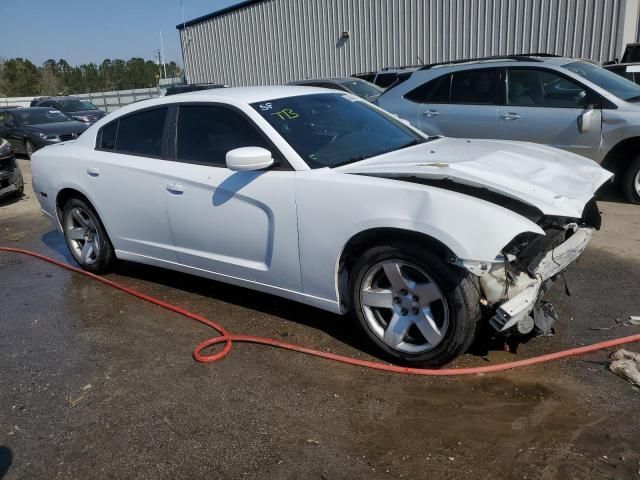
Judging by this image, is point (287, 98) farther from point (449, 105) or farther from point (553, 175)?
point (449, 105)

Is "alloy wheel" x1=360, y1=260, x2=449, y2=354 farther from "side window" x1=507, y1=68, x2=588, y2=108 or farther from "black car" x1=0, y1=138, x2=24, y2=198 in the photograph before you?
"black car" x1=0, y1=138, x2=24, y2=198

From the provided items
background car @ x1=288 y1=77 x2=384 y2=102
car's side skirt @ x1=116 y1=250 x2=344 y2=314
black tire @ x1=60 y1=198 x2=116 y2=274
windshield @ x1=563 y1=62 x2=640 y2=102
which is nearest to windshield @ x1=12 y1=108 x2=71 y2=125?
background car @ x1=288 y1=77 x2=384 y2=102

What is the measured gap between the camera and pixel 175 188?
4.20m

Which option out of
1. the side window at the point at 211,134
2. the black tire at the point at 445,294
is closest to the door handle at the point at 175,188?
the side window at the point at 211,134

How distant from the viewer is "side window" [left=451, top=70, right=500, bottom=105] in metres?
7.36

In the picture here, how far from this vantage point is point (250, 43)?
83.4ft

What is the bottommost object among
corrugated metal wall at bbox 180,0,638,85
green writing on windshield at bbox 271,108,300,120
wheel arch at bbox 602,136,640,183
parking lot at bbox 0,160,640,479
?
parking lot at bbox 0,160,640,479

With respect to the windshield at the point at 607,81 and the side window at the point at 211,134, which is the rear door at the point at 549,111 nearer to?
the windshield at the point at 607,81

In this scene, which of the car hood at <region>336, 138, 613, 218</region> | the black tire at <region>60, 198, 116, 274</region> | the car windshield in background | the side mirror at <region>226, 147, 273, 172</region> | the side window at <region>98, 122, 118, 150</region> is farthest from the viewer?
the black tire at <region>60, 198, 116, 274</region>

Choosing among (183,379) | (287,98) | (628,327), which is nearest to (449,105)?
(287,98)

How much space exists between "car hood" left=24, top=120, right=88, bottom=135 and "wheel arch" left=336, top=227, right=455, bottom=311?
1253 centimetres

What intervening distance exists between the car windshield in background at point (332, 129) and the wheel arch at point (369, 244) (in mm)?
578

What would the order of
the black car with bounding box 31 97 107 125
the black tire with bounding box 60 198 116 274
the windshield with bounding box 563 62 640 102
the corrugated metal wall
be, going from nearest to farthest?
the black tire with bounding box 60 198 116 274 < the windshield with bounding box 563 62 640 102 < the corrugated metal wall < the black car with bounding box 31 97 107 125

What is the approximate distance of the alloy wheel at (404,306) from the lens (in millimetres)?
3195
